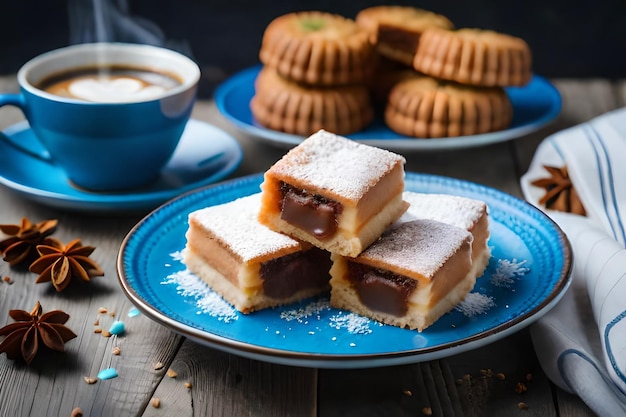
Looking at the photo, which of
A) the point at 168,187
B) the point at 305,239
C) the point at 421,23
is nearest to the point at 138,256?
the point at 305,239

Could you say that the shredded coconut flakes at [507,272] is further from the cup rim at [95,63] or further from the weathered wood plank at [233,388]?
the cup rim at [95,63]

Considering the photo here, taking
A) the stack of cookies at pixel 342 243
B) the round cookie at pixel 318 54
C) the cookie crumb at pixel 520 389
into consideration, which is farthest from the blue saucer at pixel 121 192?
the cookie crumb at pixel 520 389

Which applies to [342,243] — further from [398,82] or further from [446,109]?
[398,82]

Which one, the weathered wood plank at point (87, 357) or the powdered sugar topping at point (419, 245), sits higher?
the powdered sugar topping at point (419, 245)

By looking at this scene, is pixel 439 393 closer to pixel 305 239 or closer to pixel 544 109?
pixel 305 239

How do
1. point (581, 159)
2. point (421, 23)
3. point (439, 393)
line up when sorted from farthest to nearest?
point (421, 23)
point (581, 159)
point (439, 393)

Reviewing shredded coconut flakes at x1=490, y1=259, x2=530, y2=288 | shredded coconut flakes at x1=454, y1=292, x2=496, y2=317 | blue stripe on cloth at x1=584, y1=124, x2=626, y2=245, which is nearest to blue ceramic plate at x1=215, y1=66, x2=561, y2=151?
blue stripe on cloth at x1=584, y1=124, x2=626, y2=245

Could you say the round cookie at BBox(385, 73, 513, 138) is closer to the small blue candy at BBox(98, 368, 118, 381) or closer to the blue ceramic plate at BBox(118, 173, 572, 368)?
the blue ceramic plate at BBox(118, 173, 572, 368)

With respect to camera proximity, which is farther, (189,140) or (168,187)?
(189,140)
